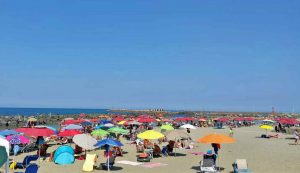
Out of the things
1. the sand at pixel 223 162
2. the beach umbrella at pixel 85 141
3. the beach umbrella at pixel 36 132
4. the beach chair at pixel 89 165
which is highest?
the beach umbrella at pixel 36 132

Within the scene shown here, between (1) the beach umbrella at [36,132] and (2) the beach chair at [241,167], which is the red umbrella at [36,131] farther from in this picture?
(2) the beach chair at [241,167]

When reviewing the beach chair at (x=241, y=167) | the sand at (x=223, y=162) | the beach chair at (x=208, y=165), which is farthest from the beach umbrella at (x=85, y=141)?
the beach chair at (x=241, y=167)

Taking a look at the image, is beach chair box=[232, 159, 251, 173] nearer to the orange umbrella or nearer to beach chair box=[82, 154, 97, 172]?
the orange umbrella

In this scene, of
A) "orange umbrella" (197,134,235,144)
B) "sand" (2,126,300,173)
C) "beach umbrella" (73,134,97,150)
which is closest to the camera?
"orange umbrella" (197,134,235,144)

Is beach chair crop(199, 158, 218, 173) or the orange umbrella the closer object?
beach chair crop(199, 158, 218, 173)

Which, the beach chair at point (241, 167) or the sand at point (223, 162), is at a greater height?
the beach chair at point (241, 167)

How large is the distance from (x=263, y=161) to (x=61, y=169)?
9975 millimetres

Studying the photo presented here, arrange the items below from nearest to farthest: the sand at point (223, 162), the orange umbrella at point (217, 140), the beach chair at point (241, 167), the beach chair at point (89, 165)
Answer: the beach chair at point (241, 167) < the beach chair at point (89, 165) < the orange umbrella at point (217, 140) < the sand at point (223, 162)

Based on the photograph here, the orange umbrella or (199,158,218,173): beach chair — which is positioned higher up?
the orange umbrella

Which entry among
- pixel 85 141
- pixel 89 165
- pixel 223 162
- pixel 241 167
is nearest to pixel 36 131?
pixel 85 141

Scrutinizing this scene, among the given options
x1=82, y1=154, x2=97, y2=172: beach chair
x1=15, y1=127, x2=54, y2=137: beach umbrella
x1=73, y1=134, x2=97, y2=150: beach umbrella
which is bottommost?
x1=82, y1=154, x2=97, y2=172: beach chair

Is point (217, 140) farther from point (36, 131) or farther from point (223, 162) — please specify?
point (36, 131)

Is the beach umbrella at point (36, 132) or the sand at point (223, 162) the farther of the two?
the beach umbrella at point (36, 132)

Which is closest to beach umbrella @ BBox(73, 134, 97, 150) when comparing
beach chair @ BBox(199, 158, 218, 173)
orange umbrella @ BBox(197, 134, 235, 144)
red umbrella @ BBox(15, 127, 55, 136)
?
red umbrella @ BBox(15, 127, 55, 136)
